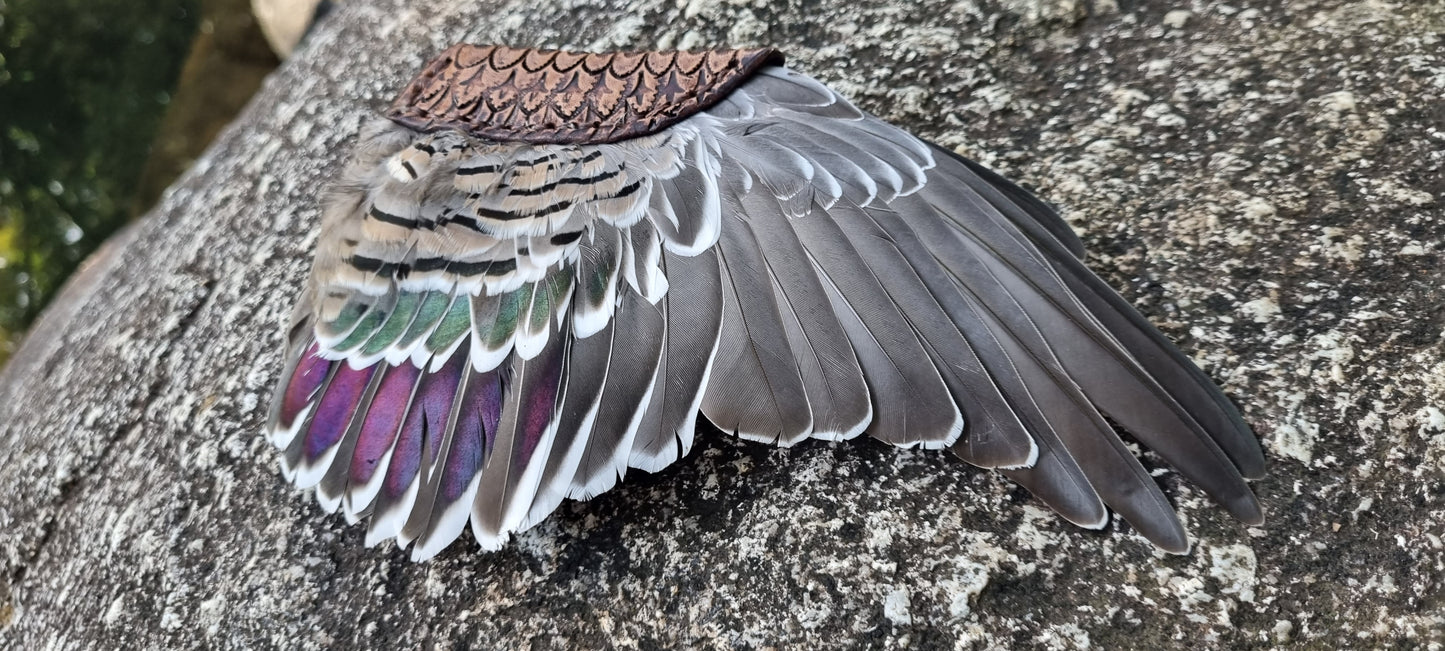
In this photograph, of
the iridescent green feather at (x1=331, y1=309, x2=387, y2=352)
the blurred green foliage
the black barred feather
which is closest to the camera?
the black barred feather

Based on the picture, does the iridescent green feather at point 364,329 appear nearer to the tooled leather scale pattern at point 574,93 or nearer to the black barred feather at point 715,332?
the black barred feather at point 715,332

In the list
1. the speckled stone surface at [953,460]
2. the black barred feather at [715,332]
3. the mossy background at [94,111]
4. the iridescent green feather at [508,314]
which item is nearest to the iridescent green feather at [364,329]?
the black barred feather at [715,332]

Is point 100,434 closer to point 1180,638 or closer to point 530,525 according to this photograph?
point 530,525

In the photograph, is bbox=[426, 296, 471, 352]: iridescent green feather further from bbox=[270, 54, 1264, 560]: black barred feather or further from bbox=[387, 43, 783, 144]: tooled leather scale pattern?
bbox=[387, 43, 783, 144]: tooled leather scale pattern

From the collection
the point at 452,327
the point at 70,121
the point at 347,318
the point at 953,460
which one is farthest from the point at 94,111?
the point at 953,460

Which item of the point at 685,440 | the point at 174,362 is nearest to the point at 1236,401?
the point at 685,440

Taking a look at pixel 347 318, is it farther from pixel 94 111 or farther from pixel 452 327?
pixel 94 111

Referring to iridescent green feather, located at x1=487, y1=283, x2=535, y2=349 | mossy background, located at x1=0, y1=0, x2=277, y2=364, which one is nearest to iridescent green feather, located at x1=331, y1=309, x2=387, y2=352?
iridescent green feather, located at x1=487, y1=283, x2=535, y2=349
